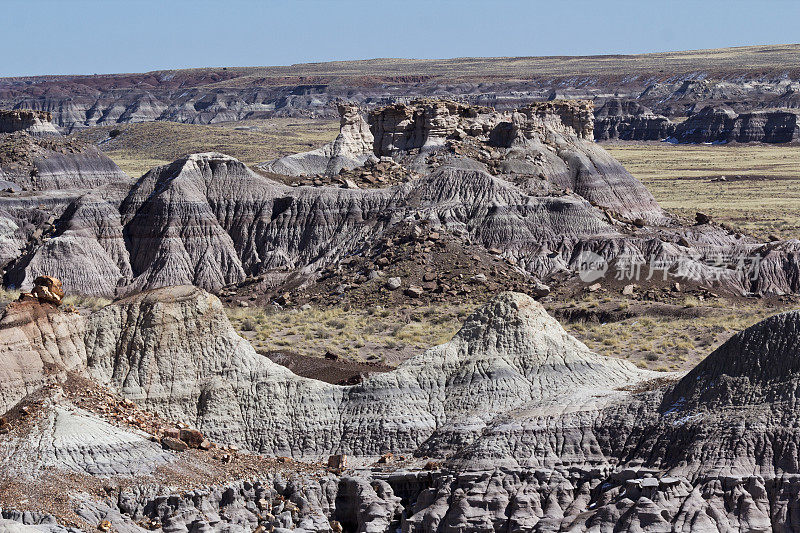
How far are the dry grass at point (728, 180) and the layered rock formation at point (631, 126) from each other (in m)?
8.07

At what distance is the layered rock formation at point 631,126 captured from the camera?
188 metres

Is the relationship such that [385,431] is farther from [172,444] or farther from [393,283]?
[393,283]

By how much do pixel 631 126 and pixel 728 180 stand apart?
69.4 meters

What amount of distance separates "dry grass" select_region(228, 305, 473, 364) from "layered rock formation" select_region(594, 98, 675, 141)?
140014mm

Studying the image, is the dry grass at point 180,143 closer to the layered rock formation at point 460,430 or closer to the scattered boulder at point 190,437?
the layered rock formation at point 460,430

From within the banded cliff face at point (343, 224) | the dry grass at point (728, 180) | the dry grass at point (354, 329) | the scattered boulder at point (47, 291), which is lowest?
the dry grass at point (728, 180)

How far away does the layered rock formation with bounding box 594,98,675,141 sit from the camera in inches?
7402

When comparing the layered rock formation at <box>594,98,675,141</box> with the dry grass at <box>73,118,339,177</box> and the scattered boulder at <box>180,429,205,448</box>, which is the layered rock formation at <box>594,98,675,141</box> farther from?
the scattered boulder at <box>180,429,205,448</box>

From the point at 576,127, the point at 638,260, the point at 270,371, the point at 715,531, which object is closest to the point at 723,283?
the point at 638,260

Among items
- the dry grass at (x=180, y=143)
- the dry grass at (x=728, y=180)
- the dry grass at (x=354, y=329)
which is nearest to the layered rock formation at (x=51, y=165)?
the dry grass at (x=354, y=329)

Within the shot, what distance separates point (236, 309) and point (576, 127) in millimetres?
32725

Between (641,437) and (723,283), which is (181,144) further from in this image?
(641,437)

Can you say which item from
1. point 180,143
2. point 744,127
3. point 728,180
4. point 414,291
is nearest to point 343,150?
point 414,291

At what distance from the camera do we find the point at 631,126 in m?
191
